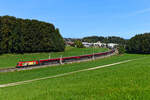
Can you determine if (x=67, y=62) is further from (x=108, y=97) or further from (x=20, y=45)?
(x=108, y=97)

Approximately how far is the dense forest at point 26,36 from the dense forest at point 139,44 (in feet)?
151

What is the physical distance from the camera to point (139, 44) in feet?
281

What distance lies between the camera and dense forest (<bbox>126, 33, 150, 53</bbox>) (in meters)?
82.8

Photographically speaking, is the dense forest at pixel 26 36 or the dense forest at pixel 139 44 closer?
the dense forest at pixel 26 36

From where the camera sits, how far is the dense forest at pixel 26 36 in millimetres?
53156

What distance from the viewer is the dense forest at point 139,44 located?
82.8 m

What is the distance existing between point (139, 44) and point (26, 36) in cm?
6414

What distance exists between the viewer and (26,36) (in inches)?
2303

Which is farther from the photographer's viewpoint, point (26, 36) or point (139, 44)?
point (139, 44)

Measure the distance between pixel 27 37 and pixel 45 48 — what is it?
381 inches

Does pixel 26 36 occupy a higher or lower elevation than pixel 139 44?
higher

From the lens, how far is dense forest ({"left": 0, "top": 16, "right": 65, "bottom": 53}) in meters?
53.2

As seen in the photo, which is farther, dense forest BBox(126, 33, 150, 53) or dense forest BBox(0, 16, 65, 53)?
dense forest BBox(126, 33, 150, 53)

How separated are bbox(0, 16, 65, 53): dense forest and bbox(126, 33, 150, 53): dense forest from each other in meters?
46.1
